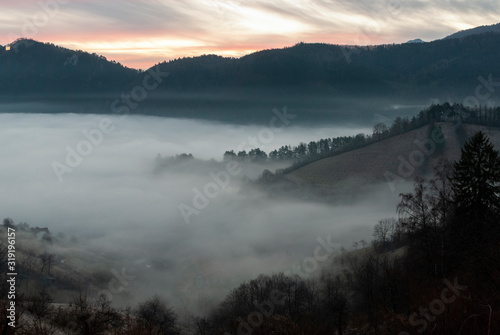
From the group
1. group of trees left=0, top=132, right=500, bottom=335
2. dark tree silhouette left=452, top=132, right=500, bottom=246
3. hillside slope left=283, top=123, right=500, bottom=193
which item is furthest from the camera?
hillside slope left=283, top=123, right=500, bottom=193

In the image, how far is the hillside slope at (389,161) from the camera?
161375 mm

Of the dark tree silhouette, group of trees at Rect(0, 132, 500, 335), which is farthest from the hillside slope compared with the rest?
the dark tree silhouette

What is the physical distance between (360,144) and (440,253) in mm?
160626

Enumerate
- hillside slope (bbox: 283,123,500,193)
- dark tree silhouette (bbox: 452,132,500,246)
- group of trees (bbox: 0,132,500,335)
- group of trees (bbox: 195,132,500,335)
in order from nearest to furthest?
group of trees (bbox: 0,132,500,335) < group of trees (bbox: 195,132,500,335) < dark tree silhouette (bbox: 452,132,500,246) < hillside slope (bbox: 283,123,500,193)

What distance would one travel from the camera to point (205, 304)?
97.9 m

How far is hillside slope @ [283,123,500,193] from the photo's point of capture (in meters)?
161

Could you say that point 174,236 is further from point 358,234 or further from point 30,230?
point 358,234

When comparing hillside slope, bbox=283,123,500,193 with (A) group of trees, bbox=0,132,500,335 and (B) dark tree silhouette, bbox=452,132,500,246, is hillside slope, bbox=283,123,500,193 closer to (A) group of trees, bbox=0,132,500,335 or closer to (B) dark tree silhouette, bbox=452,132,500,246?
(A) group of trees, bbox=0,132,500,335

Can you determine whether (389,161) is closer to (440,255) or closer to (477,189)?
(477,189)

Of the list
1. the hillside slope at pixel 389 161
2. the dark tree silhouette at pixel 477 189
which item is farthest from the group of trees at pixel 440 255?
the hillside slope at pixel 389 161

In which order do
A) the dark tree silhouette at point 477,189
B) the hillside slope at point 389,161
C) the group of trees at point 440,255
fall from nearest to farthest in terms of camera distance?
the group of trees at point 440,255 < the dark tree silhouette at point 477,189 < the hillside slope at point 389,161

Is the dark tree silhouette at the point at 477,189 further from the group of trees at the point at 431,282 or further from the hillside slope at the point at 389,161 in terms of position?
the hillside slope at the point at 389,161

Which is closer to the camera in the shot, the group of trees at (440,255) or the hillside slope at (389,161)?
the group of trees at (440,255)

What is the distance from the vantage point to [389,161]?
169875 millimetres
